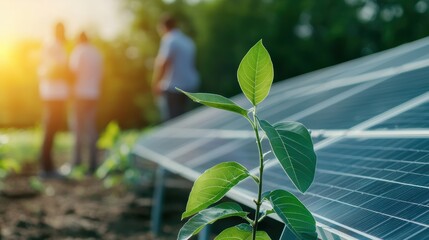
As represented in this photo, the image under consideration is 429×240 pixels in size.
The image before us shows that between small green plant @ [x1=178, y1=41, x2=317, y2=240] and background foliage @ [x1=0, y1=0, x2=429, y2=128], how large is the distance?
71.6ft

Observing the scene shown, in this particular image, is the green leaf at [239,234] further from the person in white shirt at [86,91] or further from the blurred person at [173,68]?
the person in white shirt at [86,91]

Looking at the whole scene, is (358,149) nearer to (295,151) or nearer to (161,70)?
(295,151)

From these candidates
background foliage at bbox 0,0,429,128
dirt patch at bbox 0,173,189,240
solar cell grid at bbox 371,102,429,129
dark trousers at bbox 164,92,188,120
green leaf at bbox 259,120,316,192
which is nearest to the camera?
green leaf at bbox 259,120,316,192

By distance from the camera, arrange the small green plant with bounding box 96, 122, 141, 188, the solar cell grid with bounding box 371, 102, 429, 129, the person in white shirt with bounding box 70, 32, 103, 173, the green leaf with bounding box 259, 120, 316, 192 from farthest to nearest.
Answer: the person in white shirt with bounding box 70, 32, 103, 173, the small green plant with bounding box 96, 122, 141, 188, the solar cell grid with bounding box 371, 102, 429, 129, the green leaf with bounding box 259, 120, 316, 192

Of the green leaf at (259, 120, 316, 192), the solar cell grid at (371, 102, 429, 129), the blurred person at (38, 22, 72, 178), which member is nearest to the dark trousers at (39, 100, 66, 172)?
the blurred person at (38, 22, 72, 178)

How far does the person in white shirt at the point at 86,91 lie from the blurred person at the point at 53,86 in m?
0.24

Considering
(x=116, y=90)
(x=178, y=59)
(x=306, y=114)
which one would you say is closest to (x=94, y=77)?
(x=178, y=59)

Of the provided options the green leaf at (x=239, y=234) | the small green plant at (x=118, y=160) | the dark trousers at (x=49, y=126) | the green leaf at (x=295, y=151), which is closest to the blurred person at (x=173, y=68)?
the dark trousers at (x=49, y=126)

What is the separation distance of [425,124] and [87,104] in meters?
7.86

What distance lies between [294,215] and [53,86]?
26.5 ft

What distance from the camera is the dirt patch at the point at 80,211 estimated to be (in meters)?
5.67

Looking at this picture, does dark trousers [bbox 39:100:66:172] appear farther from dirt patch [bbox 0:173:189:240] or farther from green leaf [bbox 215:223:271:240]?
green leaf [bbox 215:223:271:240]

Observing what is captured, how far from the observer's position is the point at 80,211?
683 cm

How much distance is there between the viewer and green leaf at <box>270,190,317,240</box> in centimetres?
194
